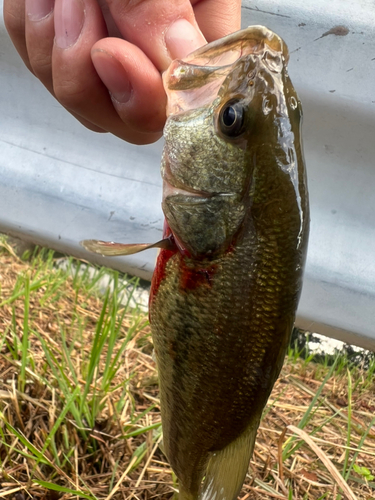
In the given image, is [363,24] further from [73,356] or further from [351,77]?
[73,356]

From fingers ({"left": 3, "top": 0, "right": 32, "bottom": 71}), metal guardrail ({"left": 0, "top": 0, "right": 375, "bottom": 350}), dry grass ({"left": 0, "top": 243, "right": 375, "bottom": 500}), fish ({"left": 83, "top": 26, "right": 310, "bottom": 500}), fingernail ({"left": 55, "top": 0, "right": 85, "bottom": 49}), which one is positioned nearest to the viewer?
fish ({"left": 83, "top": 26, "right": 310, "bottom": 500})

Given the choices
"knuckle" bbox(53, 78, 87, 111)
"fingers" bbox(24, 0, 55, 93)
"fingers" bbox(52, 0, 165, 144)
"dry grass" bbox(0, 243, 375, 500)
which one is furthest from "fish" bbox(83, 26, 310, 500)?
"dry grass" bbox(0, 243, 375, 500)

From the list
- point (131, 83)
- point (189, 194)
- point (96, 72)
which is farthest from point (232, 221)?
point (96, 72)

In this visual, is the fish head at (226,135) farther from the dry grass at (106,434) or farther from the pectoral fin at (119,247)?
the dry grass at (106,434)

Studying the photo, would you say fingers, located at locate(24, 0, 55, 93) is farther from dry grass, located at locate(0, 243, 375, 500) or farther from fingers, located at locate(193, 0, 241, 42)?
dry grass, located at locate(0, 243, 375, 500)

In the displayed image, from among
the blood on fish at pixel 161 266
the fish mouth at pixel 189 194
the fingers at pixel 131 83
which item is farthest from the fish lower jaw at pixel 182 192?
the fingers at pixel 131 83

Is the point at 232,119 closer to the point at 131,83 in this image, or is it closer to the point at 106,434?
the point at 131,83

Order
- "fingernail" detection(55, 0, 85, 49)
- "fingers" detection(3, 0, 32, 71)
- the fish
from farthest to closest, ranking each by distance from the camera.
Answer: "fingers" detection(3, 0, 32, 71)
"fingernail" detection(55, 0, 85, 49)
the fish
